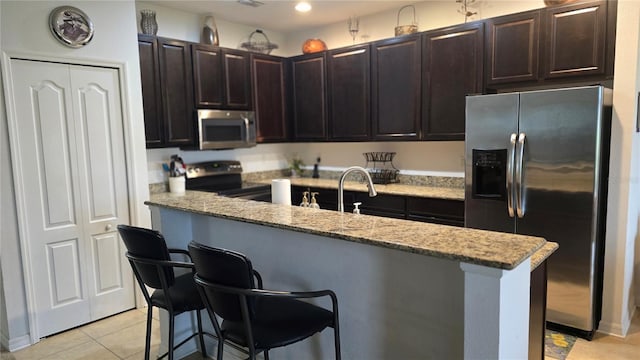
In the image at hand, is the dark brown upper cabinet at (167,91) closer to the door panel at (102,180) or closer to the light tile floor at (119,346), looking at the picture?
the door panel at (102,180)

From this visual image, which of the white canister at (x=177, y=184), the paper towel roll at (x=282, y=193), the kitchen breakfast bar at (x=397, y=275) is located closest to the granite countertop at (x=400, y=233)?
the kitchen breakfast bar at (x=397, y=275)

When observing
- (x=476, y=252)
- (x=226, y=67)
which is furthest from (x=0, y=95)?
(x=476, y=252)

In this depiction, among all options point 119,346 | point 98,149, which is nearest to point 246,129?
point 98,149

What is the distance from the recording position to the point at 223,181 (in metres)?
4.53

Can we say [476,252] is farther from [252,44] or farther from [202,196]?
[252,44]

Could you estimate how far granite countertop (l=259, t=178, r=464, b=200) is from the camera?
3644mm

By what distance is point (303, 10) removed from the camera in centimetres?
A: 415

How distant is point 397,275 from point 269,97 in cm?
333

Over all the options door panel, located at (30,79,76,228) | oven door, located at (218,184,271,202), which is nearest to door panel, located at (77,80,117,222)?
door panel, located at (30,79,76,228)

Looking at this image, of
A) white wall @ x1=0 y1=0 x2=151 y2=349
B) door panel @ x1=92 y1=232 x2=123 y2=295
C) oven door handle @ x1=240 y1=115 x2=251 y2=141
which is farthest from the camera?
oven door handle @ x1=240 y1=115 x2=251 y2=141

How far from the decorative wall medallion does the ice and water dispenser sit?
9.86 ft

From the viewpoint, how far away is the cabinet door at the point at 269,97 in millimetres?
4555

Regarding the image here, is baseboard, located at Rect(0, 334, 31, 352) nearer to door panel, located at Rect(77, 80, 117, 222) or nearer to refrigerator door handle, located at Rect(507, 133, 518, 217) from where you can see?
door panel, located at Rect(77, 80, 117, 222)

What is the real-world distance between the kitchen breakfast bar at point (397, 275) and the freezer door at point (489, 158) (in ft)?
4.14
